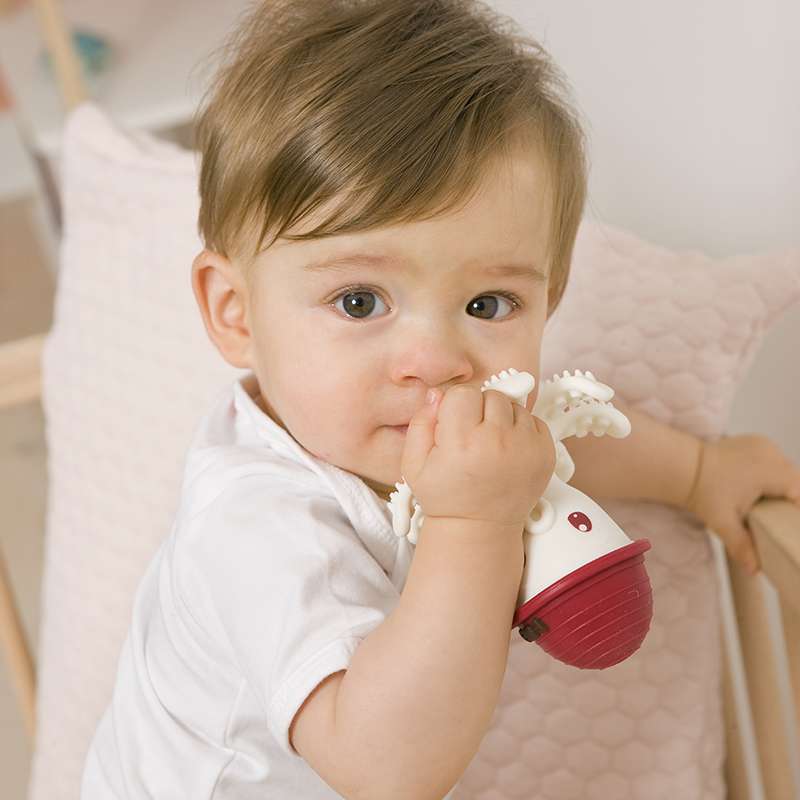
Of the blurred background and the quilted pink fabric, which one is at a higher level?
the blurred background

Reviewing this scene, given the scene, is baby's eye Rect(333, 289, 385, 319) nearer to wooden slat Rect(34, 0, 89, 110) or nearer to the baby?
the baby

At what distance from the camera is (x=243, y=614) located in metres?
0.61

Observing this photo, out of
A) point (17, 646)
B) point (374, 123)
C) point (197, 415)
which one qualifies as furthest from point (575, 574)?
point (17, 646)

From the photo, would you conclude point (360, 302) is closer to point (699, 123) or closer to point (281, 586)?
point (281, 586)

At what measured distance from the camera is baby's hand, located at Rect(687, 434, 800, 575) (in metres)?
0.80

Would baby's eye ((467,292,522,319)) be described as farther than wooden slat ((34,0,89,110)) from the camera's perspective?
No

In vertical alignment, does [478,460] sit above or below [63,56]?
above

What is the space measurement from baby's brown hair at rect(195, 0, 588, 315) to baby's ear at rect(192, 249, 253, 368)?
14 millimetres

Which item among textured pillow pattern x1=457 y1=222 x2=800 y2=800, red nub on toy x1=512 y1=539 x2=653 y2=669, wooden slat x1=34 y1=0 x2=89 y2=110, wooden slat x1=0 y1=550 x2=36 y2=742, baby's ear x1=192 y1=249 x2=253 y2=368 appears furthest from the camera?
wooden slat x1=34 y1=0 x2=89 y2=110

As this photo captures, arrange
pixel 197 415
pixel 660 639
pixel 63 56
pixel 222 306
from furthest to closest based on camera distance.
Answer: pixel 63 56
pixel 197 415
pixel 660 639
pixel 222 306

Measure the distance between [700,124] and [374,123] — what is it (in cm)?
37

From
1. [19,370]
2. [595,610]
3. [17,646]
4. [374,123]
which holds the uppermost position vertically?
[374,123]

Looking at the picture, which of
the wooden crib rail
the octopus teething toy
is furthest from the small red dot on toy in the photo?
the wooden crib rail

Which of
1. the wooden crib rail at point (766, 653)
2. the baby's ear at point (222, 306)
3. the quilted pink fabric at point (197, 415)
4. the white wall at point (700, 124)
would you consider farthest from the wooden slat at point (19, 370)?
the wooden crib rail at point (766, 653)
